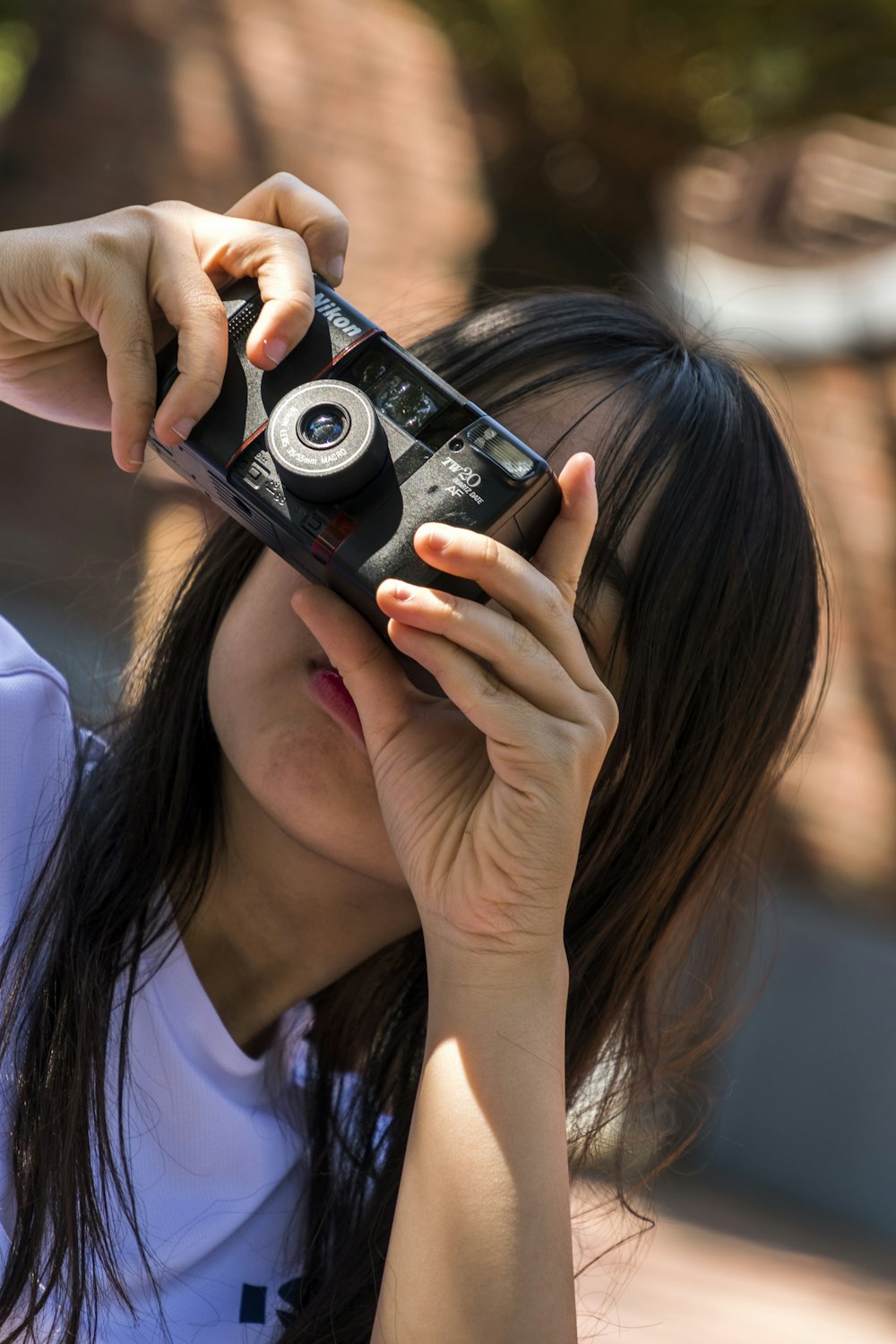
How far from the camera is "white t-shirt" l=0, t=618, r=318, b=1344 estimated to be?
3.63 ft

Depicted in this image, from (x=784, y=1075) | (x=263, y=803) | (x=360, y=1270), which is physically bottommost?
(x=784, y=1075)

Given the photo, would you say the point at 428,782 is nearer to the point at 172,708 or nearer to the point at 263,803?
the point at 263,803

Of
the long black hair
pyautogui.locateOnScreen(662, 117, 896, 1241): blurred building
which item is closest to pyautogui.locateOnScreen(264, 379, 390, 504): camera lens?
the long black hair

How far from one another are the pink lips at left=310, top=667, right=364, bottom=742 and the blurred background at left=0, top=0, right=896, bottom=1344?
2.24 meters

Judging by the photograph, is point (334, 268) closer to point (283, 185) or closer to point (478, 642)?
point (283, 185)

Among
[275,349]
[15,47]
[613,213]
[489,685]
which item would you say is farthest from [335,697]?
[15,47]

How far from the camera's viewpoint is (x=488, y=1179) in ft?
3.00

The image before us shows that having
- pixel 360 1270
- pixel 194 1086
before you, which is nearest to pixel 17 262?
pixel 194 1086

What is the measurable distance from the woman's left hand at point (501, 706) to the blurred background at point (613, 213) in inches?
92.4

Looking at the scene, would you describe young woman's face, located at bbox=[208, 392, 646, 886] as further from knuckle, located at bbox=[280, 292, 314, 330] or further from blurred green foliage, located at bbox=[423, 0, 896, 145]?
blurred green foliage, located at bbox=[423, 0, 896, 145]

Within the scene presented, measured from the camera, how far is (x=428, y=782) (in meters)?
1.03

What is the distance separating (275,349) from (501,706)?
33cm

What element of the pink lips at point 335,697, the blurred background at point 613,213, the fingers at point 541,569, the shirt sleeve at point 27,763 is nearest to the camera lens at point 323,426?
the fingers at point 541,569

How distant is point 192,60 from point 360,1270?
354 cm
